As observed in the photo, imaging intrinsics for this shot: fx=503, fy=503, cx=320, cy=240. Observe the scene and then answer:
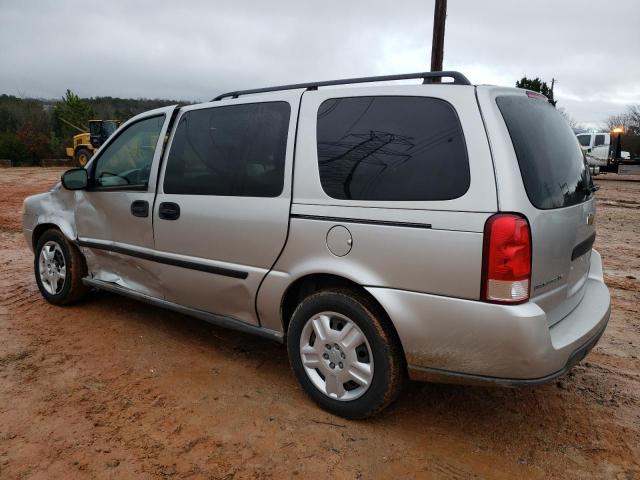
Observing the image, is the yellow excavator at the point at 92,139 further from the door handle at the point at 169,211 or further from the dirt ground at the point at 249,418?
the dirt ground at the point at 249,418

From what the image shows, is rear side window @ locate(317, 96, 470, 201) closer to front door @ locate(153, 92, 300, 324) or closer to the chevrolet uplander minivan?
the chevrolet uplander minivan

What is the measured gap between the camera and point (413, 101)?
2.57m

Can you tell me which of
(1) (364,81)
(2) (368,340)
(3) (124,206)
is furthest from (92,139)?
(2) (368,340)

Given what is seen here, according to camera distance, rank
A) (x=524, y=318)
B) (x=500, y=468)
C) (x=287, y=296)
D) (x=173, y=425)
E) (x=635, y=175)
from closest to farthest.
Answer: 1. (x=524, y=318)
2. (x=500, y=468)
3. (x=173, y=425)
4. (x=287, y=296)
5. (x=635, y=175)

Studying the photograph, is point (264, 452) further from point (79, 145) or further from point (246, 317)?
point (79, 145)

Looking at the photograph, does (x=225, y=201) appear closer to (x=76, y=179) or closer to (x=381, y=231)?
(x=381, y=231)

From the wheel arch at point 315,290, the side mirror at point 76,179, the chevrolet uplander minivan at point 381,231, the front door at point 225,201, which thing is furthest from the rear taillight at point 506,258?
the side mirror at point 76,179

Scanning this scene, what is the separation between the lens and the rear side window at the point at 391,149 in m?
2.40

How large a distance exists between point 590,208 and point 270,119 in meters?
1.94

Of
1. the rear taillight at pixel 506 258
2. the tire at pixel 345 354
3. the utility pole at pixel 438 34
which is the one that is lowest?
the tire at pixel 345 354

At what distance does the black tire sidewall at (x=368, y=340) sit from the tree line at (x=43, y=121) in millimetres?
22678

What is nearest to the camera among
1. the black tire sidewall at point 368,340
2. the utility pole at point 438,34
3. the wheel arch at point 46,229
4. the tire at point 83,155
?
the black tire sidewall at point 368,340

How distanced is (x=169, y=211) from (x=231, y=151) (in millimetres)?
657

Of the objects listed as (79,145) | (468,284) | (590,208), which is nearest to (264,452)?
(468,284)
